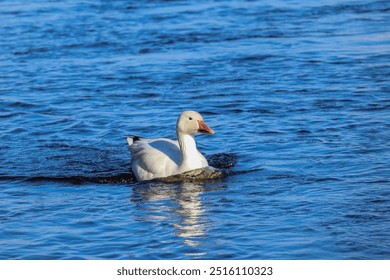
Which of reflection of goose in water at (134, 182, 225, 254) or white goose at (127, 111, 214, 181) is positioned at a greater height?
white goose at (127, 111, 214, 181)

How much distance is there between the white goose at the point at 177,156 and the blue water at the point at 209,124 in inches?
9.8

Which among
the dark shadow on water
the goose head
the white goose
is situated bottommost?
the dark shadow on water

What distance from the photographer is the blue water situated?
9.79 m

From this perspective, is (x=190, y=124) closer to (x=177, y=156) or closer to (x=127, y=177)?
(x=177, y=156)

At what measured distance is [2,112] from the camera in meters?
16.3

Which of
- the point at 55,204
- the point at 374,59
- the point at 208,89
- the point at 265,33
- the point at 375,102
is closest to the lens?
the point at 55,204

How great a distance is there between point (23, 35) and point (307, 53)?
7820mm

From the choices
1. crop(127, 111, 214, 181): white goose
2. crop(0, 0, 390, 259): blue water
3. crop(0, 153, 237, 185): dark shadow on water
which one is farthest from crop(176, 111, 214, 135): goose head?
crop(0, 0, 390, 259): blue water

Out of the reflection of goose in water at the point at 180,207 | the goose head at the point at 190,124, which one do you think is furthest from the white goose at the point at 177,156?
the reflection of goose in water at the point at 180,207

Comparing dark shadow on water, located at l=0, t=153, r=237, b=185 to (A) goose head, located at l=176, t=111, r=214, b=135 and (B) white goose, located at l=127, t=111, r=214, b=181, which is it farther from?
(A) goose head, located at l=176, t=111, r=214, b=135

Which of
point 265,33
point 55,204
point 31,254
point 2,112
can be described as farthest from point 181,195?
point 265,33

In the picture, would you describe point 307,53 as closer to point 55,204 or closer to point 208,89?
point 208,89

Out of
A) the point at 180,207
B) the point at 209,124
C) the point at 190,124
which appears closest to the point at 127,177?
the point at 190,124

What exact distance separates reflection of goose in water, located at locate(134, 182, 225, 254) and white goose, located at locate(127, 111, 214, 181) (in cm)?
Result: 21
